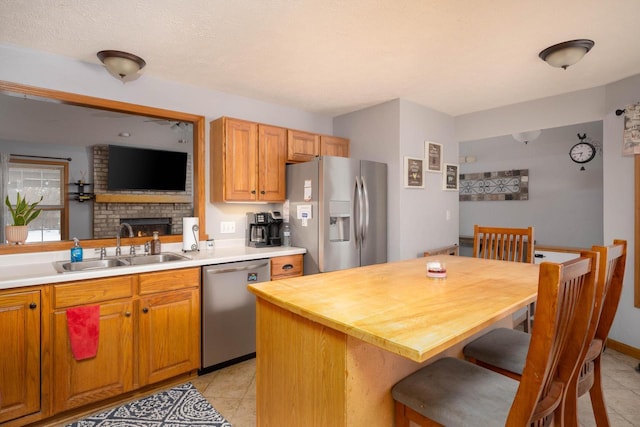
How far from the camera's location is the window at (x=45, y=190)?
3.94 metres

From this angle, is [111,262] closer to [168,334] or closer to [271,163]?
[168,334]

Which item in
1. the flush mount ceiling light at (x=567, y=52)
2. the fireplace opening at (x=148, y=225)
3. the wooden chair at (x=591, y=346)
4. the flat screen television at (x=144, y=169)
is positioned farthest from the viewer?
the fireplace opening at (x=148, y=225)

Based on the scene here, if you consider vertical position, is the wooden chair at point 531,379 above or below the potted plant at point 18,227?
below

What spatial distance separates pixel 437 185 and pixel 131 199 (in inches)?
160

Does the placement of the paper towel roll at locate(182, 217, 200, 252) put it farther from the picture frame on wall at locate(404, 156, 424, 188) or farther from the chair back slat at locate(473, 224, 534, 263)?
the chair back slat at locate(473, 224, 534, 263)

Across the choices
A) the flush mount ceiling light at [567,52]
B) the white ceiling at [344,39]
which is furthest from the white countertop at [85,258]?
the flush mount ceiling light at [567,52]

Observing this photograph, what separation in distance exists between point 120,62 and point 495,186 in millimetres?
5612

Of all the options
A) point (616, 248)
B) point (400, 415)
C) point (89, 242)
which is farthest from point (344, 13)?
point (89, 242)

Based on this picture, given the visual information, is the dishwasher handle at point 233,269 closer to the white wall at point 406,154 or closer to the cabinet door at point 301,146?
the cabinet door at point 301,146

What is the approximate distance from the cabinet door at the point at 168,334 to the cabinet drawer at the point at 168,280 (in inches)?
1.7

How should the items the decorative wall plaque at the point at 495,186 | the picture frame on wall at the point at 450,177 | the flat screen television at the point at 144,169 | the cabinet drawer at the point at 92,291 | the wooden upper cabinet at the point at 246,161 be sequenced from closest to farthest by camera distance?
the cabinet drawer at the point at 92,291
the wooden upper cabinet at the point at 246,161
the picture frame on wall at the point at 450,177
the flat screen television at the point at 144,169
the decorative wall plaque at the point at 495,186

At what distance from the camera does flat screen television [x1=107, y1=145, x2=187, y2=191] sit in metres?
4.52

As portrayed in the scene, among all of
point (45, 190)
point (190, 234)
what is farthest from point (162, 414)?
point (45, 190)

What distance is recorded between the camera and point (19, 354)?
1910mm
